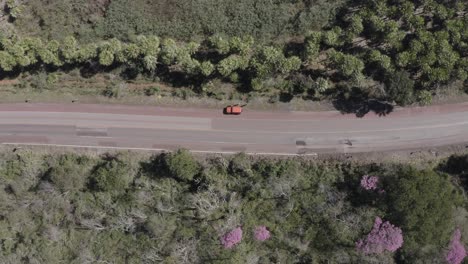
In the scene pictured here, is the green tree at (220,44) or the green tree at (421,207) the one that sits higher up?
the green tree at (220,44)

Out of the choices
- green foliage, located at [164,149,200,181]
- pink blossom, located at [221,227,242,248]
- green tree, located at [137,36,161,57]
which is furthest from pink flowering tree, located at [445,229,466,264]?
green tree, located at [137,36,161,57]

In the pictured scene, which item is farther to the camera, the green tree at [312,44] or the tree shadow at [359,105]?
the tree shadow at [359,105]

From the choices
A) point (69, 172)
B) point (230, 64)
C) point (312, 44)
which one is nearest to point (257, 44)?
point (230, 64)

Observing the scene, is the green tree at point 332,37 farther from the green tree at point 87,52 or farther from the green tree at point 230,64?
the green tree at point 87,52

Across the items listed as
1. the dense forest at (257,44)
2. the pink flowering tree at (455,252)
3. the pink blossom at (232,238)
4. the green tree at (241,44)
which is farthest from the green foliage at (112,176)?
the pink flowering tree at (455,252)

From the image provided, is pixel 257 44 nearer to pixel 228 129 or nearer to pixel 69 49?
pixel 228 129

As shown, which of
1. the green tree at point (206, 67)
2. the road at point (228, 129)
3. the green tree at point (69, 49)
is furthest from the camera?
the road at point (228, 129)
